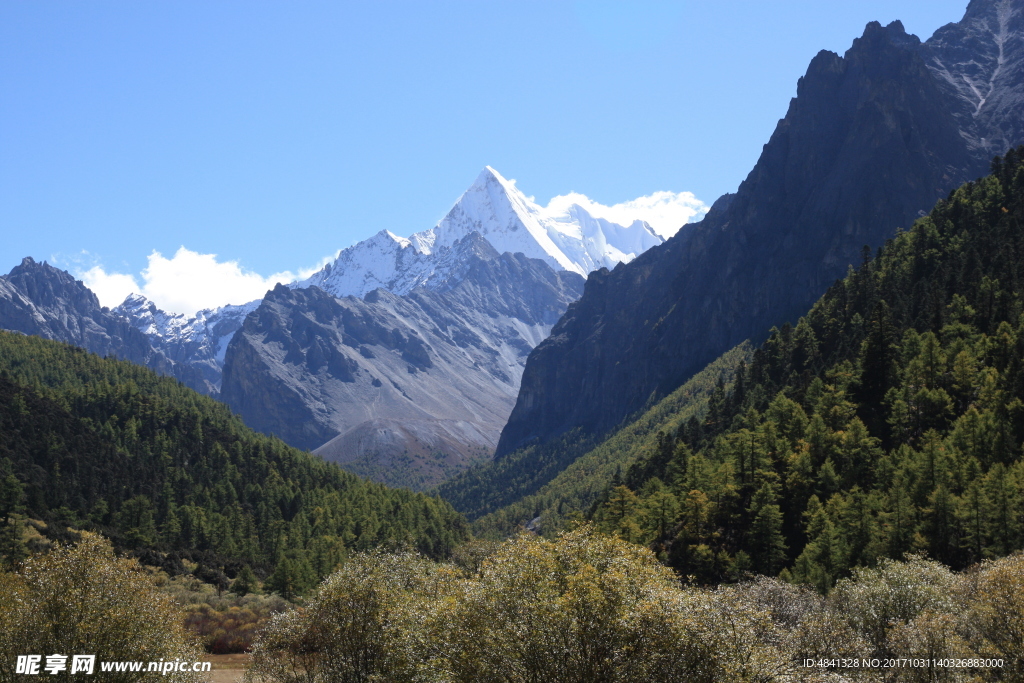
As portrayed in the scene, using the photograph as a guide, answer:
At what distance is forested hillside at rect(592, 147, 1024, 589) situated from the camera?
297 feet

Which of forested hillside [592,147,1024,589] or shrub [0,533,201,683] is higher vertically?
forested hillside [592,147,1024,589]

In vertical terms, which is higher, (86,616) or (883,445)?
(883,445)

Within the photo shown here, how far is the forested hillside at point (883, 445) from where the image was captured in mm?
90438

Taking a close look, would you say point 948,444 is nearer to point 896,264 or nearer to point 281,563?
point 896,264

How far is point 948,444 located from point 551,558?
8979 centimetres

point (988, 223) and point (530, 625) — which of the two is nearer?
point (530, 625)

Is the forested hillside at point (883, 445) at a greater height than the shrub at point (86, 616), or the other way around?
the forested hillside at point (883, 445)

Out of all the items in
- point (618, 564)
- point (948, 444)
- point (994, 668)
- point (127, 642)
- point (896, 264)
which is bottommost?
point (994, 668)

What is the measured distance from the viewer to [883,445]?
12650 cm

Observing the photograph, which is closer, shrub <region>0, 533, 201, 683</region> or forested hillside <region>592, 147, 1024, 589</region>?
shrub <region>0, 533, 201, 683</region>

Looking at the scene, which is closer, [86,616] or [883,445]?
[86,616]

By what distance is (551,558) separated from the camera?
39469 mm

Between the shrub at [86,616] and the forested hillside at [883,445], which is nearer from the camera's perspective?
the shrub at [86,616]

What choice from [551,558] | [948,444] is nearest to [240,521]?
[948,444]
